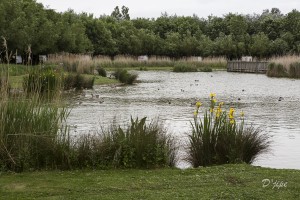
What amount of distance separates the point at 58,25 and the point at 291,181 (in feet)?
140

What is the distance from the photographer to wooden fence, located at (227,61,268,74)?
5594 cm

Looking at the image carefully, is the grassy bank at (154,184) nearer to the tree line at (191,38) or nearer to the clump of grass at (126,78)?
the clump of grass at (126,78)

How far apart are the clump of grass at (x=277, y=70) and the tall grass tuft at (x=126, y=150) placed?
39.8 metres

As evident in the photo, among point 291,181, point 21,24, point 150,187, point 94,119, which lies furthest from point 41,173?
point 21,24

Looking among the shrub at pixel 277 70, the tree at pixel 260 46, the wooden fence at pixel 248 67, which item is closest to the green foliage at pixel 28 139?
the shrub at pixel 277 70

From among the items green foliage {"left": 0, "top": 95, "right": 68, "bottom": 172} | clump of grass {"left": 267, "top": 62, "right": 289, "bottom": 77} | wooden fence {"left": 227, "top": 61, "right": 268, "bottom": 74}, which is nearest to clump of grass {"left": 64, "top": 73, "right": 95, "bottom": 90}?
green foliage {"left": 0, "top": 95, "right": 68, "bottom": 172}

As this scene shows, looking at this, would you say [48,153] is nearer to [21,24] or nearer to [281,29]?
[21,24]

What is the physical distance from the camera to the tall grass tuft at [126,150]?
8.50m

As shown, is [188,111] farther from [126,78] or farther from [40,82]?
[126,78]

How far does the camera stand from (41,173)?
314 inches

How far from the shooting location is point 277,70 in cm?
4791

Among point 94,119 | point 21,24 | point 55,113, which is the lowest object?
point 94,119

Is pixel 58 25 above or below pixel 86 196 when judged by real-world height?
above

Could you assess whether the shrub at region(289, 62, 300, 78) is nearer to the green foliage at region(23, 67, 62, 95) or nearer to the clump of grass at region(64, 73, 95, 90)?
the clump of grass at region(64, 73, 95, 90)
